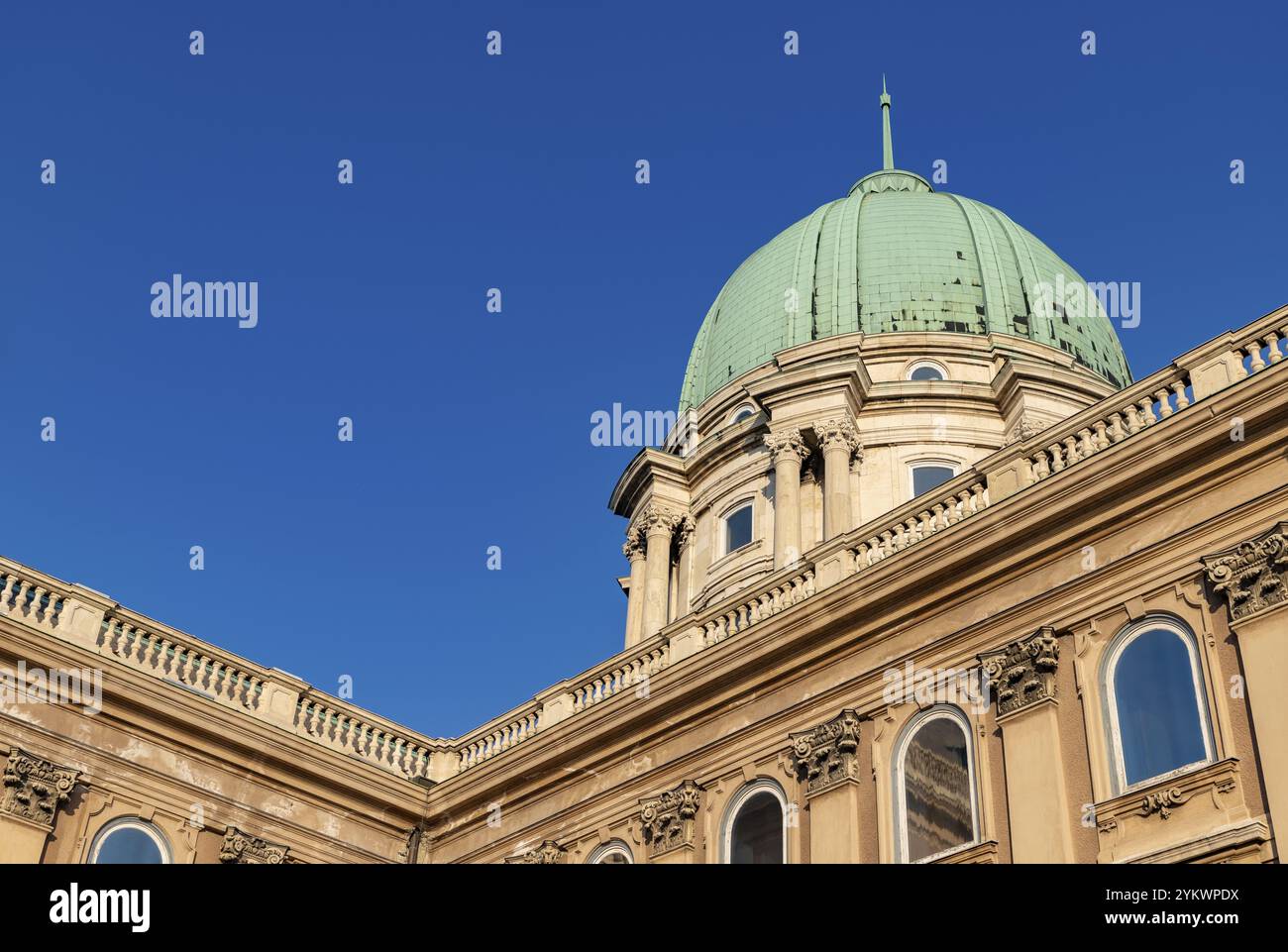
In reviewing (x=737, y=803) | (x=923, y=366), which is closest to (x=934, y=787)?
(x=737, y=803)

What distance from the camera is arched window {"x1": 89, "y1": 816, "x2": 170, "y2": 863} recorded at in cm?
2358

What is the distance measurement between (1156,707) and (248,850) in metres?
14.2

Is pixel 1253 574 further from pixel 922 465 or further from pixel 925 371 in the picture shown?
pixel 925 371

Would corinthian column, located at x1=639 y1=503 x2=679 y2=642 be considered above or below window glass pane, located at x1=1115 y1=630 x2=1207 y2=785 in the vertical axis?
above

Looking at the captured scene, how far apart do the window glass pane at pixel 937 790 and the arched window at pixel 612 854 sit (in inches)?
207

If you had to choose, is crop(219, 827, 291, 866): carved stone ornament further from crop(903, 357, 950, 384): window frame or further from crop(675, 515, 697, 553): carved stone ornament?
crop(903, 357, 950, 384): window frame

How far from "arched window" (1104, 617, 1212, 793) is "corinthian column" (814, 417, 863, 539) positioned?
17724 mm

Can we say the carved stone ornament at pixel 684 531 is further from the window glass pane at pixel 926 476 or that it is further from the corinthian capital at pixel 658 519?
the window glass pane at pixel 926 476

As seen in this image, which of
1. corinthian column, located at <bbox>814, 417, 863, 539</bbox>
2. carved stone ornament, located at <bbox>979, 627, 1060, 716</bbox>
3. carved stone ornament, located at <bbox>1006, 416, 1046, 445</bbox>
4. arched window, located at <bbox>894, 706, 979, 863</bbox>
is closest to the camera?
carved stone ornament, located at <bbox>979, 627, 1060, 716</bbox>

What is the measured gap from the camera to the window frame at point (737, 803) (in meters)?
22.8

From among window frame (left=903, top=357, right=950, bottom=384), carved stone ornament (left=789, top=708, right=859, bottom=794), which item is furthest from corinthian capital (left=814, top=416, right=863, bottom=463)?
carved stone ornament (left=789, top=708, right=859, bottom=794)

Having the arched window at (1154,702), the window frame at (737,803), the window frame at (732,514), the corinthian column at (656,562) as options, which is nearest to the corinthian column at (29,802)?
the window frame at (737,803)

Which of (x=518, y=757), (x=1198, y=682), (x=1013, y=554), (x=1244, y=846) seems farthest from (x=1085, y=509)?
(x=518, y=757)
